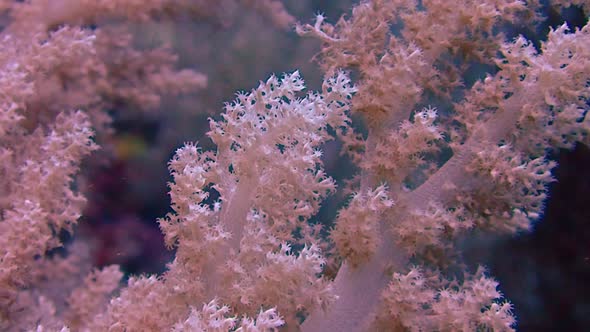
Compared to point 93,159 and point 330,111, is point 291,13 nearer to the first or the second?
point 330,111

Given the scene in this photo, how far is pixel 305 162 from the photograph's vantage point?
182cm

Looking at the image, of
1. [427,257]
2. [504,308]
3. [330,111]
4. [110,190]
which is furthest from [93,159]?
[504,308]

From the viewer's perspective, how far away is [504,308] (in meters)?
1.91

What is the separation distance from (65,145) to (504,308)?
6.20 feet

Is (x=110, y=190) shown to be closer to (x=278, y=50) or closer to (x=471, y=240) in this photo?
(x=278, y=50)

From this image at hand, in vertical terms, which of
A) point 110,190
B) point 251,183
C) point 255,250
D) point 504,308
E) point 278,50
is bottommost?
point 504,308

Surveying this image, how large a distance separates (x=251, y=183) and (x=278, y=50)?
3.39 ft

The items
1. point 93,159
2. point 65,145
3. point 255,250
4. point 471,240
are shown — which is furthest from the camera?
point 471,240

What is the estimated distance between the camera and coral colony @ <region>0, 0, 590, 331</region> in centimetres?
185

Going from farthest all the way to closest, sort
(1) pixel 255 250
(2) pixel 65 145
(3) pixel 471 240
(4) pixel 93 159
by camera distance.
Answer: (3) pixel 471 240 < (4) pixel 93 159 < (2) pixel 65 145 < (1) pixel 255 250

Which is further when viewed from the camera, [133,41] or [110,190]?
[110,190]

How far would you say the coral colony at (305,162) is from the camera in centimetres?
185

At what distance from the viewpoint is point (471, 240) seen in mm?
2617

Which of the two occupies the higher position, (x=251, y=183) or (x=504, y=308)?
(x=251, y=183)
